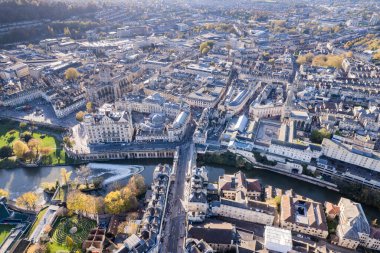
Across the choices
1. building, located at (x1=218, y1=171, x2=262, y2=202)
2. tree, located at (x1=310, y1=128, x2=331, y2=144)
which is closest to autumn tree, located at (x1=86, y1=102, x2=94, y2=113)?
building, located at (x1=218, y1=171, x2=262, y2=202)

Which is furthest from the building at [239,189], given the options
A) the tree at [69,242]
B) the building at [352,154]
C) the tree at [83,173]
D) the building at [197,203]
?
the tree at [83,173]

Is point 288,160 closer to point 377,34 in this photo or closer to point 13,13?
point 377,34

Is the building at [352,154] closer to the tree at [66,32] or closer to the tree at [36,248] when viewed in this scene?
the tree at [36,248]

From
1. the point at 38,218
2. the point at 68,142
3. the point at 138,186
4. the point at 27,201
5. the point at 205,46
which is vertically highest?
the point at 205,46

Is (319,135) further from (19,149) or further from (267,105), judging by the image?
(19,149)

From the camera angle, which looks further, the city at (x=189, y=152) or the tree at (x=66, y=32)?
the tree at (x=66, y=32)

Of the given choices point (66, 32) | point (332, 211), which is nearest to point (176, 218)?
point (332, 211)

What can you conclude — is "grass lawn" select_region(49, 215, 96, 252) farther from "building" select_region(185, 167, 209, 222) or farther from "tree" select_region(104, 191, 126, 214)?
"building" select_region(185, 167, 209, 222)

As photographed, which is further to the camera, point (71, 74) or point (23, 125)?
point (71, 74)
